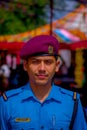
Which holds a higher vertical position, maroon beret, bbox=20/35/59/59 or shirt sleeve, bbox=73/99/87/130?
maroon beret, bbox=20/35/59/59

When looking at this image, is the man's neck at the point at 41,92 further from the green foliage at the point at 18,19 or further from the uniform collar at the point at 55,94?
the green foliage at the point at 18,19

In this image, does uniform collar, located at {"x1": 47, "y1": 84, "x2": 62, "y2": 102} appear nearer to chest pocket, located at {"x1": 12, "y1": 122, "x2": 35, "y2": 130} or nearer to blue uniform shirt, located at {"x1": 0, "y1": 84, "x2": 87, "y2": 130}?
blue uniform shirt, located at {"x1": 0, "y1": 84, "x2": 87, "y2": 130}

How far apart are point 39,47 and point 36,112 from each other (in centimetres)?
34

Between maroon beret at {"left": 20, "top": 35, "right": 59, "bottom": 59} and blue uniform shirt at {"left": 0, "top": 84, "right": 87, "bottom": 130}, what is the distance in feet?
0.64

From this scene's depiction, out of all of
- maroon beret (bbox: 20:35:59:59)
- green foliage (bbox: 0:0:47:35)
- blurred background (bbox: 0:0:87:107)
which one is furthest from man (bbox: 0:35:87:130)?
green foliage (bbox: 0:0:47:35)

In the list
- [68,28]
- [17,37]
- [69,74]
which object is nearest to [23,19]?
[68,28]

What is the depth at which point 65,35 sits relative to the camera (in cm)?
2234

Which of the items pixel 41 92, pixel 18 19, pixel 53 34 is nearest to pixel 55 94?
pixel 41 92

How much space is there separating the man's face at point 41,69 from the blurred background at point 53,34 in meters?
2.94

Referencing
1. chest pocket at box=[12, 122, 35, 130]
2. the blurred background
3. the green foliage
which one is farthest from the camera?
the green foliage

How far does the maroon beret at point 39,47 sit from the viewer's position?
7.26 feet

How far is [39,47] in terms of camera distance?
Result: 2.22 m

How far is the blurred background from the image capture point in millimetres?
9895

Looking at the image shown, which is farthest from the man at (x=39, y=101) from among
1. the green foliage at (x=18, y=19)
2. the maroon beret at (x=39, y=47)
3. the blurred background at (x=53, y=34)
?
the green foliage at (x=18, y=19)
